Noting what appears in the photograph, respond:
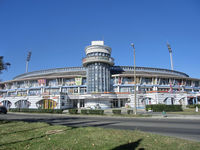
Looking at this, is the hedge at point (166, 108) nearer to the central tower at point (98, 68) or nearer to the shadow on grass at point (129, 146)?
the central tower at point (98, 68)

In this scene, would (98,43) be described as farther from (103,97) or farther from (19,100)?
(19,100)

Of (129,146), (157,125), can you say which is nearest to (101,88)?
(157,125)

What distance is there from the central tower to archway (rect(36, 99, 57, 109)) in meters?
12.8

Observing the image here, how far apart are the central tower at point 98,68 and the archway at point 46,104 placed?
1283 cm

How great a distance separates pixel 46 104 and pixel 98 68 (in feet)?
71.3

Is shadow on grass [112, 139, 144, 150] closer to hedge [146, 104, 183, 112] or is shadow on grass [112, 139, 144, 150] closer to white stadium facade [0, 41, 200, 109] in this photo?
hedge [146, 104, 183, 112]

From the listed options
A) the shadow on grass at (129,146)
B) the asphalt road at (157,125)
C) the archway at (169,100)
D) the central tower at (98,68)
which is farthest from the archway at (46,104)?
the shadow on grass at (129,146)

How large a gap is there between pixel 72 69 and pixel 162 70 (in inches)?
1675

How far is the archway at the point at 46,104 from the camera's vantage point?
47.8 meters

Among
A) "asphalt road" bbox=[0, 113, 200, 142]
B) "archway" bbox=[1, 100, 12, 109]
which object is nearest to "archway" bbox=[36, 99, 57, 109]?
"archway" bbox=[1, 100, 12, 109]

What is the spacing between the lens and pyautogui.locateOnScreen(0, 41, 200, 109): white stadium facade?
47781 mm

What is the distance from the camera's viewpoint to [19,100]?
5412cm

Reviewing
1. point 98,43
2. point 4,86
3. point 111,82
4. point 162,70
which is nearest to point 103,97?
point 111,82

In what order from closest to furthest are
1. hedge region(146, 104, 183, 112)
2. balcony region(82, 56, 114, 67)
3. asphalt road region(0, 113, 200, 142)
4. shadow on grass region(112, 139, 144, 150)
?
shadow on grass region(112, 139, 144, 150)
asphalt road region(0, 113, 200, 142)
hedge region(146, 104, 183, 112)
balcony region(82, 56, 114, 67)
